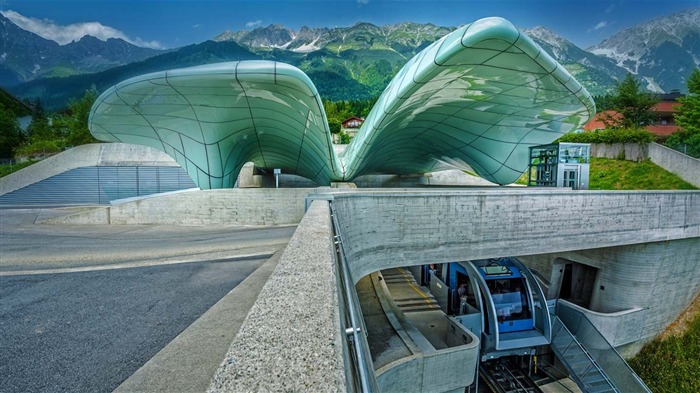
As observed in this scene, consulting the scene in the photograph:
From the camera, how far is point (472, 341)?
1149 cm

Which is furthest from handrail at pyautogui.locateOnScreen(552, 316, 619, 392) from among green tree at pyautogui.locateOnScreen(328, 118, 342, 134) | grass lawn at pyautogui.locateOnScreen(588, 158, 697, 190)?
green tree at pyautogui.locateOnScreen(328, 118, 342, 134)

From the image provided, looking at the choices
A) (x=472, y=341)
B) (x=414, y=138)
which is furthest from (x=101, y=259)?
(x=414, y=138)

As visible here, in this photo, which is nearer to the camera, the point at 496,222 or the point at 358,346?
the point at 358,346

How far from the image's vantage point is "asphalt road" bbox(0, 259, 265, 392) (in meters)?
2.85

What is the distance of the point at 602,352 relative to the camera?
46.4ft

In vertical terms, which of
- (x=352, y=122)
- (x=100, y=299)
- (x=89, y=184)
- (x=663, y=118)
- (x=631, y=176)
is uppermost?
(x=352, y=122)

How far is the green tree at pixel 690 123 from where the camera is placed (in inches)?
1018

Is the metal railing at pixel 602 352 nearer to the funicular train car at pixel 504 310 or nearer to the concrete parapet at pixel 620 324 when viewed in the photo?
the concrete parapet at pixel 620 324

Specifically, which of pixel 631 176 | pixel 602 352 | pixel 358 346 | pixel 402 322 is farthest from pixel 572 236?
pixel 631 176

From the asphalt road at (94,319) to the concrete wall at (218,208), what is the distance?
7867 mm

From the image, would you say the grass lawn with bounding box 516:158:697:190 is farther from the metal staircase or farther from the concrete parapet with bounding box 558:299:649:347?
the metal staircase

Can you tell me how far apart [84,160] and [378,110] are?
31.4 metres

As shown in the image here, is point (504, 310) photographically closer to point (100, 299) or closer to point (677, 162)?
point (100, 299)

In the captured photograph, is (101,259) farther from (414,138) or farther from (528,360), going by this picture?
(414,138)
